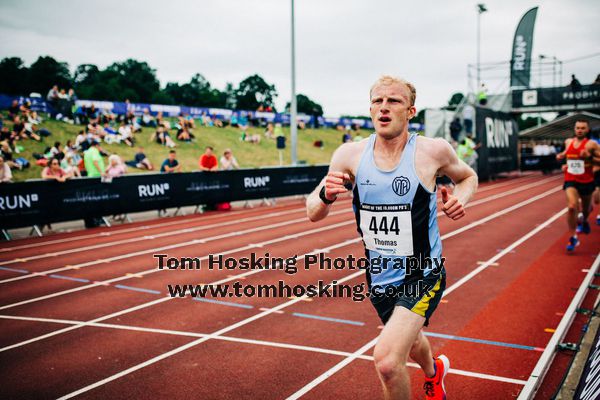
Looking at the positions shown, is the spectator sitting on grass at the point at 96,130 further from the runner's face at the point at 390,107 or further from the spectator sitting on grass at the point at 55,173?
the runner's face at the point at 390,107

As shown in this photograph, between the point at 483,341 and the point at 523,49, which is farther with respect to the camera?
the point at 523,49

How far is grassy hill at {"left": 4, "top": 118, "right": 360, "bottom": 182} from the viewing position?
25469mm

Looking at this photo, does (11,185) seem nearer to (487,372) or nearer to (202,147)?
(487,372)

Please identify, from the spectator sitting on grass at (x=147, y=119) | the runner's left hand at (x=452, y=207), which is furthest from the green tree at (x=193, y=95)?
the runner's left hand at (x=452, y=207)

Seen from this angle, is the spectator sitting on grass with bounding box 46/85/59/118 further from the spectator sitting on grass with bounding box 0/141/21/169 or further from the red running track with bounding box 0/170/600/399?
the red running track with bounding box 0/170/600/399

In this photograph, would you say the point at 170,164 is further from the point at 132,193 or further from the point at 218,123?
the point at 218,123

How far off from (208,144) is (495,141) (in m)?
19.4

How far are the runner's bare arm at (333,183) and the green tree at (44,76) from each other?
75.1 m

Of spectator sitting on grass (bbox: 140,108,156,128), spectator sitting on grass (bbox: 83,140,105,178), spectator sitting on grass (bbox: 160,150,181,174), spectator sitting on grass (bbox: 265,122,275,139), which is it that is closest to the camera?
spectator sitting on grass (bbox: 83,140,105,178)

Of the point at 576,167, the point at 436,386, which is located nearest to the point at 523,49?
the point at 576,167

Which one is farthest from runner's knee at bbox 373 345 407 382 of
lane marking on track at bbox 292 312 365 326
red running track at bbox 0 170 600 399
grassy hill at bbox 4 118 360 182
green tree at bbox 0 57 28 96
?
green tree at bbox 0 57 28 96

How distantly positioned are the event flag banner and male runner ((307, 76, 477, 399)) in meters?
23.4

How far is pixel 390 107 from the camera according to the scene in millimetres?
3154

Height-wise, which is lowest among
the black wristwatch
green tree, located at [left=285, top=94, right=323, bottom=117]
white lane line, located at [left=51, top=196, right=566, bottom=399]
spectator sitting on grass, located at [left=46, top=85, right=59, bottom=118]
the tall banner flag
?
white lane line, located at [left=51, top=196, right=566, bottom=399]
